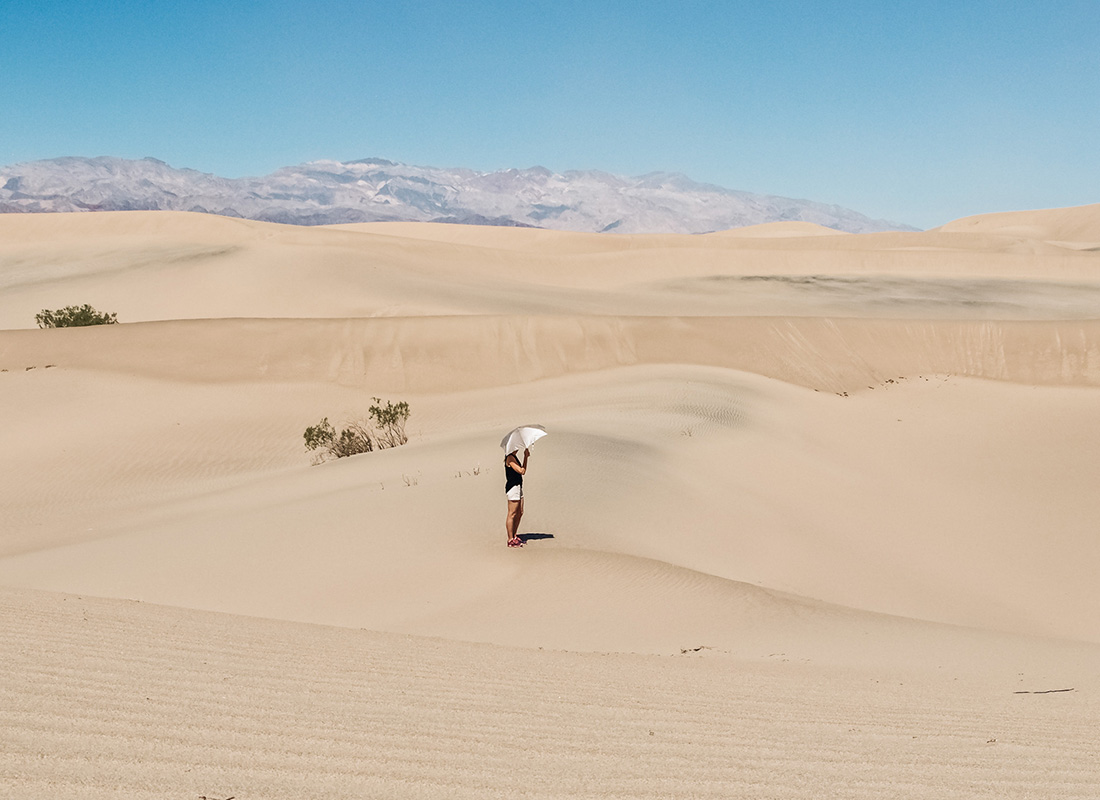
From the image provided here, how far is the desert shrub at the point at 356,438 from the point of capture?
17.5m

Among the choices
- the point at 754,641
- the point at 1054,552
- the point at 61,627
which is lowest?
the point at 1054,552

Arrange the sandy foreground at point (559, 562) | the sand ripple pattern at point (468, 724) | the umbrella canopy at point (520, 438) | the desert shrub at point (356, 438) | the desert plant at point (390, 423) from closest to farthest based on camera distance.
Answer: the sand ripple pattern at point (468, 724) → the sandy foreground at point (559, 562) → the umbrella canopy at point (520, 438) → the desert shrub at point (356, 438) → the desert plant at point (390, 423)

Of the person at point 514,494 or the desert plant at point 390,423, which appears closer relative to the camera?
the person at point 514,494

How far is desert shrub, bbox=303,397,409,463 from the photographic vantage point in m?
17.5

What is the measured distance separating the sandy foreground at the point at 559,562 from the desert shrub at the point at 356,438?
0.63 meters

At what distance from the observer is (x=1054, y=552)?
1384cm

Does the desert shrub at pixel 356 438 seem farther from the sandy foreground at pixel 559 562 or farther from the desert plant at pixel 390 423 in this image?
the sandy foreground at pixel 559 562

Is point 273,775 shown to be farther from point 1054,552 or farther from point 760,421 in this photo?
point 760,421

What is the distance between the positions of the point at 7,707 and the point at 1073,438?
20.5 m

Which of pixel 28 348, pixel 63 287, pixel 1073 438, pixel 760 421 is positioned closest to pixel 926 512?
pixel 760 421

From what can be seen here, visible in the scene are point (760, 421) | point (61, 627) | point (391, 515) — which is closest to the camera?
point (61, 627)

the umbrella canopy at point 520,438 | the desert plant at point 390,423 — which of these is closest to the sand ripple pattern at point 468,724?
the umbrella canopy at point 520,438

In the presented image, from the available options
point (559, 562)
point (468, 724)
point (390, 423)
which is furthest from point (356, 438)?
point (468, 724)

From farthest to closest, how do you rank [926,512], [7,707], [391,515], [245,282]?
[245,282], [926,512], [391,515], [7,707]
